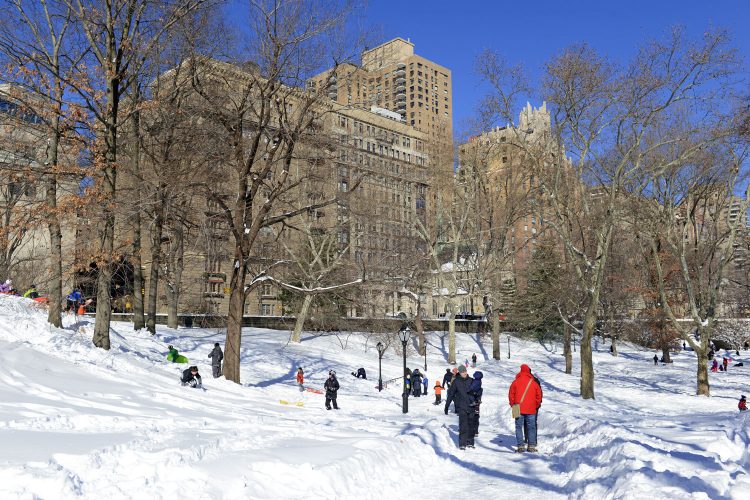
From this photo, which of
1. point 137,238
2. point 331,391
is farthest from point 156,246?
point 331,391

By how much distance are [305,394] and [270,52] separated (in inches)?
441

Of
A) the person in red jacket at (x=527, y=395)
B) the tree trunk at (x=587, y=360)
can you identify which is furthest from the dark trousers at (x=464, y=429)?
the tree trunk at (x=587, y=360)

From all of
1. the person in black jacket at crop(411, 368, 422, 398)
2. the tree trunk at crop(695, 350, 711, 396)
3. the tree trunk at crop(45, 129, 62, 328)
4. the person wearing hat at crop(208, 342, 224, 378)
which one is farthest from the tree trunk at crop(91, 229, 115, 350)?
the tree trunk at crop(695, 350, 711, 396)

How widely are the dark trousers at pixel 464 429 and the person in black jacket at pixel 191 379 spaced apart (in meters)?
8.24

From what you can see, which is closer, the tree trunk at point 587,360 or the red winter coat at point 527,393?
the red winter coat at point 527,393

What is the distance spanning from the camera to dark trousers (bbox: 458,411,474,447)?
1197 centimetres

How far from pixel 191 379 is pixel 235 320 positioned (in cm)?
260

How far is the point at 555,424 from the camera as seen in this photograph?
46.1 feet

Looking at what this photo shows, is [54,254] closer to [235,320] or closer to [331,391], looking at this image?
[235,320]

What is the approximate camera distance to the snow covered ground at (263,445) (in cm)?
698

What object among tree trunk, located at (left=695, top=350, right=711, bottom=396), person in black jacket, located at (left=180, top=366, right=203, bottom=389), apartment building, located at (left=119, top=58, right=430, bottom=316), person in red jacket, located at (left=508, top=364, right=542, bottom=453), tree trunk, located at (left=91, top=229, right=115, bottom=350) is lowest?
tree trunk, located at (left=695, top=350, right=711, bottom=396)

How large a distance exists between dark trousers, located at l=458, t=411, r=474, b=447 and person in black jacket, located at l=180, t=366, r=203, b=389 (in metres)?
8.24

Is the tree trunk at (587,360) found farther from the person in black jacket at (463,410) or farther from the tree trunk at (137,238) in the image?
the tree trunk at (137,238)

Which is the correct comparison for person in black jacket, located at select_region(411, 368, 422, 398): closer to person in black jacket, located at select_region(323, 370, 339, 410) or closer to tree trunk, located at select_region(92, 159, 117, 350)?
person in black jacket, located at select_region(323, 370, 339, 410)
